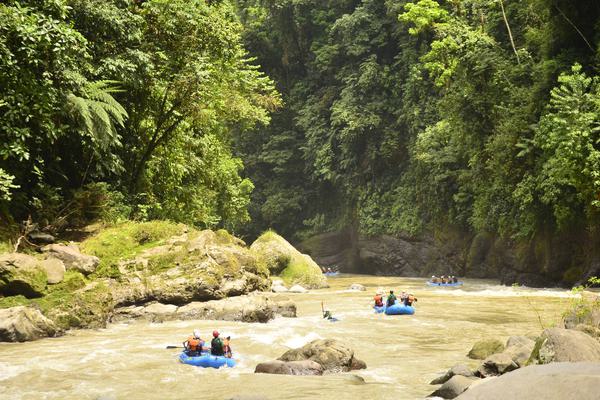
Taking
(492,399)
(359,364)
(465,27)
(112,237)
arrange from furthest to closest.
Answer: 1. (465,27)
2. (112,237)
3. (359,364)
4. (492,399)

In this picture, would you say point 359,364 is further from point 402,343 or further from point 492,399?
point 492,399

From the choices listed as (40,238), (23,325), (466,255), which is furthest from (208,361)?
(466,255)

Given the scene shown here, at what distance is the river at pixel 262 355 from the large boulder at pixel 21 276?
1260 millimetres

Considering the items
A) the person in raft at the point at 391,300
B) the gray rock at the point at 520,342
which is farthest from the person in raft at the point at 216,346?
the person in raft at the point at 391,300

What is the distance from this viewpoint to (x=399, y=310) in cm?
1859

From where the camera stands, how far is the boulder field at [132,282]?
13.5 metres

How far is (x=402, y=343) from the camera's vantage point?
1377 centimetres

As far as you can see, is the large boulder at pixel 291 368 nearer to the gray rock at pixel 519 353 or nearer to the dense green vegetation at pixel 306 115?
the gray rock at pixel 519 353

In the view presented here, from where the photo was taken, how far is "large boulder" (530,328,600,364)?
25.7ft

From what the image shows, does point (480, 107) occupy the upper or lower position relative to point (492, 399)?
upper

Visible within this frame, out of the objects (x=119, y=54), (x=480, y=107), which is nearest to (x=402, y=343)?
(x=119, y=54)

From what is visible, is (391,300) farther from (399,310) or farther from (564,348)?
(564,348)

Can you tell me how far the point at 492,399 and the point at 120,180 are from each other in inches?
586

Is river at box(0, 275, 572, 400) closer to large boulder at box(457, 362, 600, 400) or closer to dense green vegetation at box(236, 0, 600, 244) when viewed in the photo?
large boulder at box(457, 362, 600, 400)
